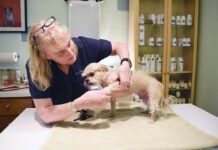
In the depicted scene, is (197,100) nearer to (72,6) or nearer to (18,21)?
(72,6)

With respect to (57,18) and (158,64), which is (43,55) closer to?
(57,18)

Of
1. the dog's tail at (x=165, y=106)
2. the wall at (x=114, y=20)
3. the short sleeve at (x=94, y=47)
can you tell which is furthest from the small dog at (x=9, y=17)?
the dog's tail at (x=165, y=106)

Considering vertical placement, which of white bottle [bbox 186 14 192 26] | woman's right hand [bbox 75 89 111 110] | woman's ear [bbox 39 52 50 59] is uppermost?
white bottle [bbox 186 14 192 26]

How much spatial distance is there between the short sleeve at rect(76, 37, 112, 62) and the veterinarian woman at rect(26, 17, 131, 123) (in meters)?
0.10

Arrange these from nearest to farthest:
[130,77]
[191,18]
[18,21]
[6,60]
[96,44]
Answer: [130,77], [96,44], [6,60], [18,21], [191,18]

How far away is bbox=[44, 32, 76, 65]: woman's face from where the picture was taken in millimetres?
1425

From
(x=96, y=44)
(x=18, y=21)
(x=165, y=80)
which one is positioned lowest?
(x=165, y=80)

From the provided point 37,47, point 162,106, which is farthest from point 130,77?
point 37,47

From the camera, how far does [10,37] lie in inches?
133

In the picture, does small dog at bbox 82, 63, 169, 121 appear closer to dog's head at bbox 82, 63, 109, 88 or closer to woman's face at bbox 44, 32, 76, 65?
dog's head at bbox 82, 63, 109, 88

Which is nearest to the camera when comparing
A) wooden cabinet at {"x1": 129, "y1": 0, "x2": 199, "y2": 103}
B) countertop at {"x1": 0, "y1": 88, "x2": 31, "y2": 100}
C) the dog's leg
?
the dog's leg

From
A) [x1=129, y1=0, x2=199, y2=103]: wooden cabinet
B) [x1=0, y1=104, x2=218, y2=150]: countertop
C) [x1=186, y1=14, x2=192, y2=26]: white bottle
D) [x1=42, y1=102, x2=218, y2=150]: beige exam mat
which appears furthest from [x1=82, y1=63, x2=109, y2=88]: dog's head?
[x1=186, y1=14, x2=192, y2=26]: white bottle

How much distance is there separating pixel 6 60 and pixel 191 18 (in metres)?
2.41

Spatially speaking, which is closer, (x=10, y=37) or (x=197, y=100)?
(x=10, y=37)
